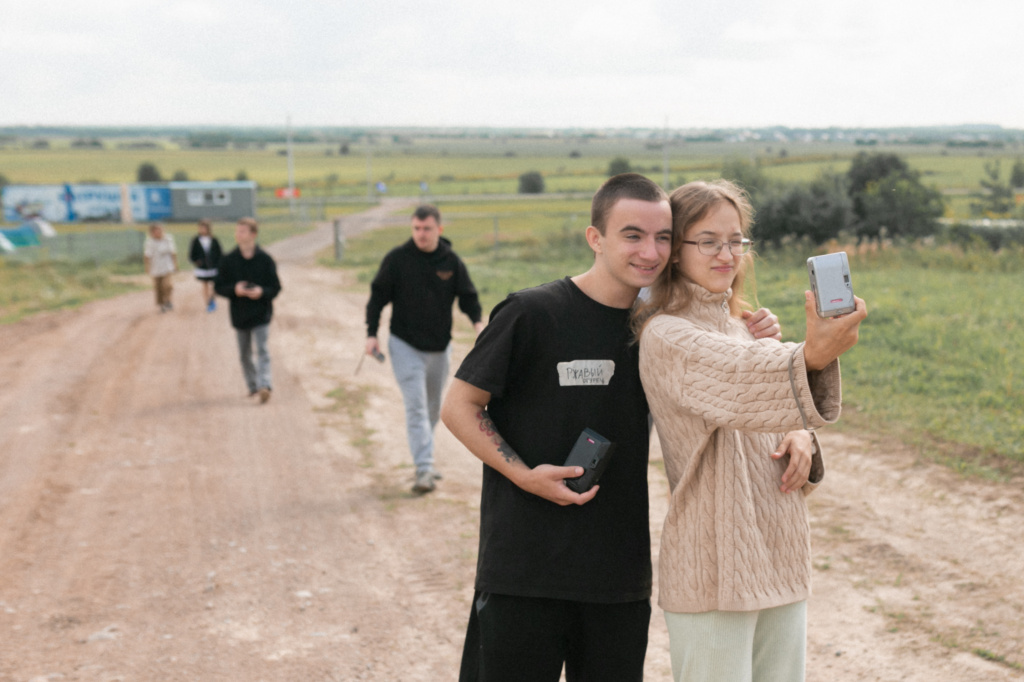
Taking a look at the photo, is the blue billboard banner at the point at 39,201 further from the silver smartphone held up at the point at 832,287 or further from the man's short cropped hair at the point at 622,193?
the silver smartphone held up at the point at 832,287

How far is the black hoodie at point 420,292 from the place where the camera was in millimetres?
6879

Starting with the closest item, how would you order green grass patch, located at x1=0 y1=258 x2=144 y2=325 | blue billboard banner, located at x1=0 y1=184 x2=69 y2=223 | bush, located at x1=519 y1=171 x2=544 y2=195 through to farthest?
green grass patch, located at x1=0 y1=258 x2=144 y2=325
blue billboard banner, located at x1=0 y1=184 x2=69 y2=223
bush, located at x1=519 y1=171 x2=544 y2=195

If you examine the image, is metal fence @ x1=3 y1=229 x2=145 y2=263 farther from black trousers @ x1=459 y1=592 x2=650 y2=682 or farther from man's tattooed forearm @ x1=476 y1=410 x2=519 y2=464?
black trousers @ x1=459 y1=592 x2=650 y2=682

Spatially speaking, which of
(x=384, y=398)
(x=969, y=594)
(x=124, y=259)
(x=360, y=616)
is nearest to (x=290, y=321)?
(x=384, y=398)

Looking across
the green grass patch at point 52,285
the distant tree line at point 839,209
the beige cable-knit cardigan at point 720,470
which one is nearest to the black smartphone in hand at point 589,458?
the beige cable-knit cardigan at point 720,470

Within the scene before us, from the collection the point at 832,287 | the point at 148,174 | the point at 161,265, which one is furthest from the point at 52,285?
the point at 148,174

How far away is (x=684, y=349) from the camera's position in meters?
2.21

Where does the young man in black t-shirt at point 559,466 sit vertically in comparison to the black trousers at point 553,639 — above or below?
above

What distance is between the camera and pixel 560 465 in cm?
256

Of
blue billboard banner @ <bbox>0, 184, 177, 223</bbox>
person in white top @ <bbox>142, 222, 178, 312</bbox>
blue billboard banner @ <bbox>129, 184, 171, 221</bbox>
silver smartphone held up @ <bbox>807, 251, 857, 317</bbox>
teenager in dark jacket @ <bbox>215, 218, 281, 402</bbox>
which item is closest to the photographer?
silver smartphone held up @ <bbox>807, 251, 857, 317</bbox>

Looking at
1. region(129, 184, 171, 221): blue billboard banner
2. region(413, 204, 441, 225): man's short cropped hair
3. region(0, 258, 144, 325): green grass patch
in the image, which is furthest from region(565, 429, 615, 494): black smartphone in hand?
region(129, 184, 171, 221): blue billboard banner

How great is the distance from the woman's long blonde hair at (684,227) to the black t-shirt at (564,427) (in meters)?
0.14

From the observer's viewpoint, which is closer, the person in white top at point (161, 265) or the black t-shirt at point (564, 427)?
the black t-shirt at point (564, 427)

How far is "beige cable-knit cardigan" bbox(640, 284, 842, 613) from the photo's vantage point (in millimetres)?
2119
